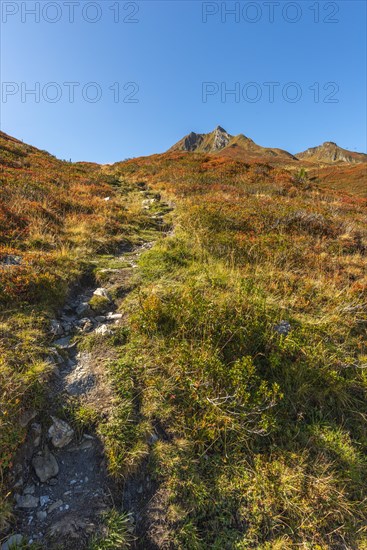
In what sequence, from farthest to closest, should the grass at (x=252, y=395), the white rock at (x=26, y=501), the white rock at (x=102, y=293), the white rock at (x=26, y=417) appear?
the white rock at (x=102, y=293) → the white rock at (x=26, y=417) → the grass at (x=252, y=395) → the white rock at (x=26, y=501)

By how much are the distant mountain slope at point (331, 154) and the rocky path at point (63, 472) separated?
88225 millimetres

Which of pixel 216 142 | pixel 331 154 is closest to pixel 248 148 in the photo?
pixel 216 142

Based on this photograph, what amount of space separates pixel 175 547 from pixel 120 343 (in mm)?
2830

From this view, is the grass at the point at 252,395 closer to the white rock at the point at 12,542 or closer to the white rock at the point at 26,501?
the white rock at the point at 26,501

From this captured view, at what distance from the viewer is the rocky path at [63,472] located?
9.12 feet

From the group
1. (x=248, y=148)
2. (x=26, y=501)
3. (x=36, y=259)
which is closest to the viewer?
(x=26, y=501)

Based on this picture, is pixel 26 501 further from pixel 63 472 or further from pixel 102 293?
pixel 102 293

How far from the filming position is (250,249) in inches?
303

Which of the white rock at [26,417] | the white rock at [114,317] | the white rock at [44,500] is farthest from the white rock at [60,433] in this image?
the white rock at [114,317]

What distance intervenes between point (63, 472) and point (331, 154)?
105762 millimetres

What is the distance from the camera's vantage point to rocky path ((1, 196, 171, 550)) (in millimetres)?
2779

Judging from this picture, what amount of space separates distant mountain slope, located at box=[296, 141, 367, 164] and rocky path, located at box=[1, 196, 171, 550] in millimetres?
88225

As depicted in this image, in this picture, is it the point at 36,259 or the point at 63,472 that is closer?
the point at 63,472

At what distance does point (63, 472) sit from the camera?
3.26 m
